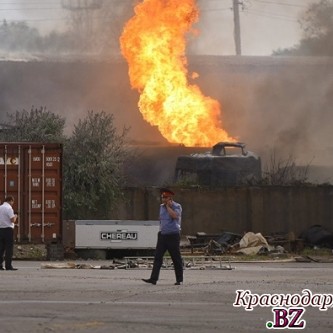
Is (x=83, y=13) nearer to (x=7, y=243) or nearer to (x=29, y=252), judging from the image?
(x=29, y=252)

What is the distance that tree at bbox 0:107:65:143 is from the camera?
40.8 metres

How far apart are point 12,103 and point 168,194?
38187mm

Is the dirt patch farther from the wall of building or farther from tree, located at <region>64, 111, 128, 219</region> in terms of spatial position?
the wall of building

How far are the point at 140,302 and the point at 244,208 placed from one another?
1054 inches

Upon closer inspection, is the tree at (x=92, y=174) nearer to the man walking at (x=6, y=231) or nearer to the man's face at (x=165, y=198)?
the man walking at (x=6, y=231)

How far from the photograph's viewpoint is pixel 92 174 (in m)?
39.4

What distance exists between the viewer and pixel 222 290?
1766 cm

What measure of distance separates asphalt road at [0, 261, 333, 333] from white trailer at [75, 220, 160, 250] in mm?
8652

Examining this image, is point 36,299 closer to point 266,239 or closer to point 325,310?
point 325,310

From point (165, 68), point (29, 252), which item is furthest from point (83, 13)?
point (29, 252)

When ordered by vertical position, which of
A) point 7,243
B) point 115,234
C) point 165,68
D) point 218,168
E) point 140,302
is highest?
point 165,68

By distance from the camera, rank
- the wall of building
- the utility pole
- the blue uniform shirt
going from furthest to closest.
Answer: the utility pole → the wall of building → the blue uniform shirt

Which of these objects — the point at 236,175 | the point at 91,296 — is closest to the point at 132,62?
the point at 236,175

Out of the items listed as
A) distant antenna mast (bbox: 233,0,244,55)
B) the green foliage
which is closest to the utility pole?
distant antenna mast (bbox: 233,0,244,55)
